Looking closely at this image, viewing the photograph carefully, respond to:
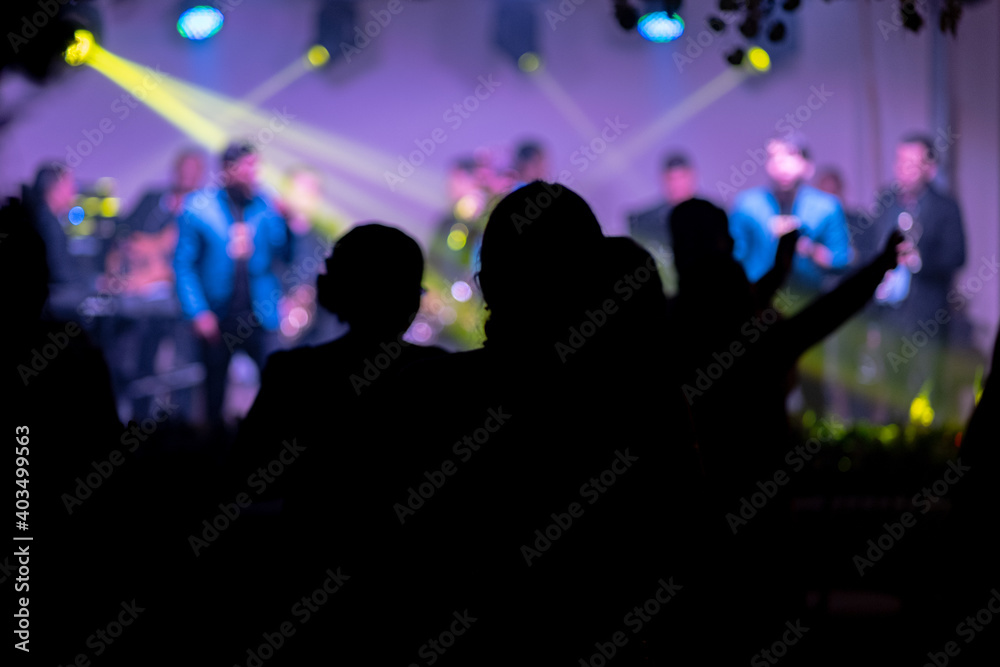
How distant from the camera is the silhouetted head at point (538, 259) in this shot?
1842mm

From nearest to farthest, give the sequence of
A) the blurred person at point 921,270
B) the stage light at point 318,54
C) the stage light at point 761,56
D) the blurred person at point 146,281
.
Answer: the stage light at point 761,56 < the blurred person at point 921,270 < the blurred person at point 146,281 < the stage light at point 318,54

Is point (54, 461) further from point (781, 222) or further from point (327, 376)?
point (781, 222)

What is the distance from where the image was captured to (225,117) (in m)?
12.7

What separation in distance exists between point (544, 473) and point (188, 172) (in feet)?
26.9

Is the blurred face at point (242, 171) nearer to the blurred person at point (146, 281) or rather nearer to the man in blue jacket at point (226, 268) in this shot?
the man in blue jacket at point (226, 268)

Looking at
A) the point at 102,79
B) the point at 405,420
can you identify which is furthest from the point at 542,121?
the point at 405,420

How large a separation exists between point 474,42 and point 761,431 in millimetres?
11342

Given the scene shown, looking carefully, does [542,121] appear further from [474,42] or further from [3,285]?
[3,285]
